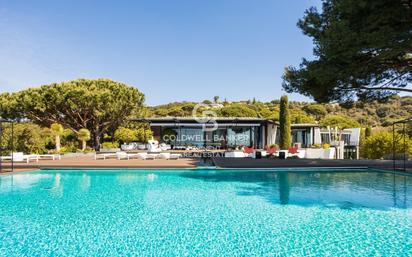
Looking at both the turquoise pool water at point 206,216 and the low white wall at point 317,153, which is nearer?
the turquoise pool water at point 206,216

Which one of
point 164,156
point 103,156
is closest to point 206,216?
point 164,156

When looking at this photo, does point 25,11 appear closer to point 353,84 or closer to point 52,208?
point 52,208

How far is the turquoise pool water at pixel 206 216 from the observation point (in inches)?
204

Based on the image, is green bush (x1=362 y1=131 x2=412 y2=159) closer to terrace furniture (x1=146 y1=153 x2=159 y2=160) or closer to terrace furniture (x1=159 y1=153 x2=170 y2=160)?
terrace furniture (x1=159 y1=153 x2=170 y2=160)

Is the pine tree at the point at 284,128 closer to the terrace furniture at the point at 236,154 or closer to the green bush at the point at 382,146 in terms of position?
the terrace furniture at the point at 236,154

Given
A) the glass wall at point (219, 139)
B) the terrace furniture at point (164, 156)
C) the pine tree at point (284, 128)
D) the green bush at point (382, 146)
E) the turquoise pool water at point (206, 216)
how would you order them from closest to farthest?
1. the turquoise pool water at point (206, 216)
2. the terrace furniture at point (164, 156)
3. the green bush at point (382, 146)
4. the pine tree at point (284, 128)
5. the glass wall at point (219, 139)

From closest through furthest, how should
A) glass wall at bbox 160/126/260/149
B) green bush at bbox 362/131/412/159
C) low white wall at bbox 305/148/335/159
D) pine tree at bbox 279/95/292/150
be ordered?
low white wall at bbox 305/148/335/159, green bush at bbox 362/131/412/159, pine tree at bbox 279/95/292/150, glass wall at bbox 160/126/260/149

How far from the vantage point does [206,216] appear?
713cm

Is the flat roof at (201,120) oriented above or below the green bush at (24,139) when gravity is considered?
above

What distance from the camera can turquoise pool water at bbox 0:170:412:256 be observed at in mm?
5176

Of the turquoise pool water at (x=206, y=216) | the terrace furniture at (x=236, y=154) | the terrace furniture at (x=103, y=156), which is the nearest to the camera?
the turquoise pool water at (x=206, y=216)

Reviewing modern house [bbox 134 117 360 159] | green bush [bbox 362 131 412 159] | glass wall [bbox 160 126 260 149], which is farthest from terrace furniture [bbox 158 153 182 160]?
green bush [bbox 362 131 412 159]

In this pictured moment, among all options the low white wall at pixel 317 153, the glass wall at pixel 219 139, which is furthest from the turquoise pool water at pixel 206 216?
the glass wall at pixel 219 139

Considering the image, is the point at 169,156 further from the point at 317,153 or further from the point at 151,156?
the point at 317,153
